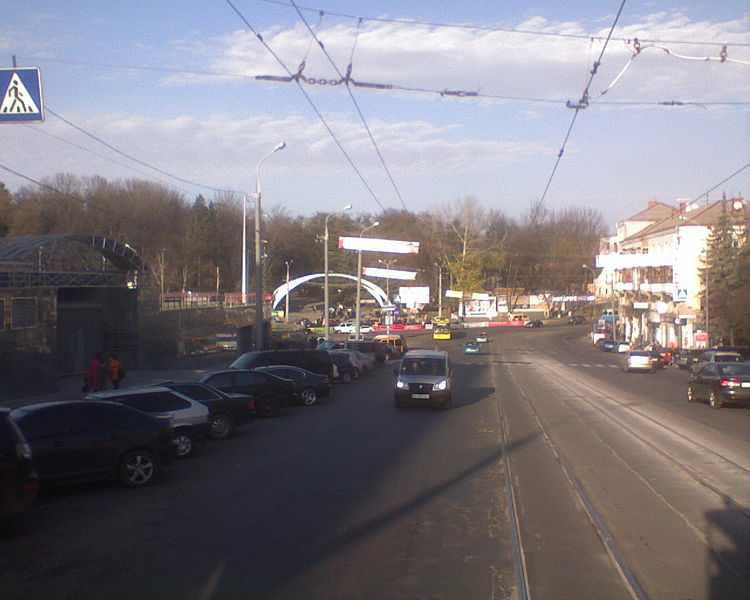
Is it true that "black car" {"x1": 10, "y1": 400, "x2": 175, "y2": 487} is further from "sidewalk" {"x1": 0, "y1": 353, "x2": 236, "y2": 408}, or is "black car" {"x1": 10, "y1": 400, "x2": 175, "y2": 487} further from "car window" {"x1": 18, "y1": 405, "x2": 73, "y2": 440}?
"sidewalk" {"x1": 0, "y1": 353, "x2": 236, "y2": 408}

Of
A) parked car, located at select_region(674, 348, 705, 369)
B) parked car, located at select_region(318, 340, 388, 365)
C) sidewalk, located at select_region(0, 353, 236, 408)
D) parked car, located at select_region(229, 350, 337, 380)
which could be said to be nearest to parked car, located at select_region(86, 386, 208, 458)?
sidewalk, located at select_region(0, 353, 236, 408)

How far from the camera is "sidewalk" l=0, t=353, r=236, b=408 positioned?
22797 millimetres

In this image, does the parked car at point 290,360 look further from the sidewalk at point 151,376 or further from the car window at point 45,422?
the car window at point 45,422

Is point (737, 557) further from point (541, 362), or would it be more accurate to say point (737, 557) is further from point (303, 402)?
point (541, 362)

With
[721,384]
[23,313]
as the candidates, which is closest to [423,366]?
[721,384]

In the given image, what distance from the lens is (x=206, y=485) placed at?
1093cm

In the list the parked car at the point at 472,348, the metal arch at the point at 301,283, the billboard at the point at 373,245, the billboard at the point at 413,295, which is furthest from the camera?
the billboard at the point at 413,295

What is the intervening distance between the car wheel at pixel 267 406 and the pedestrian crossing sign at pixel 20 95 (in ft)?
33.3

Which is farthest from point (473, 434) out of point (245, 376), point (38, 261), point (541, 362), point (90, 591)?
point (541, 362)

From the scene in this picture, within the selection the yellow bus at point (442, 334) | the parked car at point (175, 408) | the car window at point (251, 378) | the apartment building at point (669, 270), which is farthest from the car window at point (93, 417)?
the yellow bus at point (442, 334)

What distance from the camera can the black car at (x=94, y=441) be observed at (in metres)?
9.95

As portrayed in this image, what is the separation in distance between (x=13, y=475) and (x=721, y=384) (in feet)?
62.3

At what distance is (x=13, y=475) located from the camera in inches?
319

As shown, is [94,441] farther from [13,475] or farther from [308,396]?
[308,396]
